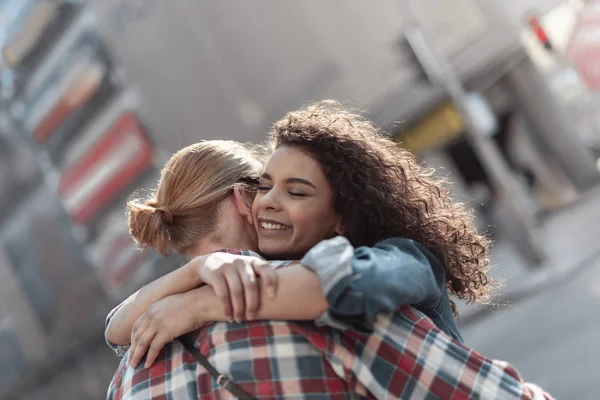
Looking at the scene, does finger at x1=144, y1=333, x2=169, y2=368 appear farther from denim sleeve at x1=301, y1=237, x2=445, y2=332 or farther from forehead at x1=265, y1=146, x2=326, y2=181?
forehead at x1=265, y1=146, x2=326, y2=181

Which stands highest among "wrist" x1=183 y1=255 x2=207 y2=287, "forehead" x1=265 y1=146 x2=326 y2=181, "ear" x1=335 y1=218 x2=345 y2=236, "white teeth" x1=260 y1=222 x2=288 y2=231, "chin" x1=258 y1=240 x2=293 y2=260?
"forehead" x1=265 y1=146 x2=326 y2=181

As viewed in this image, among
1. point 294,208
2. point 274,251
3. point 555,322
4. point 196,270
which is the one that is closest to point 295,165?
point 294,208

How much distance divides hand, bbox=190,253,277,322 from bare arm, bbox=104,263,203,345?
0.42ft

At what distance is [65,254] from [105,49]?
5.73 m

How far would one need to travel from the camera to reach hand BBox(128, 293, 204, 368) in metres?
1.48

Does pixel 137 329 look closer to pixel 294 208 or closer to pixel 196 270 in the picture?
pixel 196 270

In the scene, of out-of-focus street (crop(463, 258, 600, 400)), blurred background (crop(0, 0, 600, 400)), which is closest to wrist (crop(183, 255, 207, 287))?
out-of-focus street (crop(463, 258, 600, 400))

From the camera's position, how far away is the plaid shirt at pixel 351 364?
138 centimetres

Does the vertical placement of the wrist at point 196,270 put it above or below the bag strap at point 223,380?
above

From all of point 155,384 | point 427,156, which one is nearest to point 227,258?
point 155,384

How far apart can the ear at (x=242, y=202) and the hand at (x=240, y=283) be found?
31 cm

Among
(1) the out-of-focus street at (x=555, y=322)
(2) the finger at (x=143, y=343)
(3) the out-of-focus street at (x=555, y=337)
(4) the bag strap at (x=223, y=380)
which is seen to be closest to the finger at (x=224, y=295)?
(4) the bag strap at (x=223, y=380)

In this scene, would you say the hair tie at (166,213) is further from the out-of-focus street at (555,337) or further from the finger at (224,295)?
the out-of-focus street at (555,337)

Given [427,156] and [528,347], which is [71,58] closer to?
[427,156]
